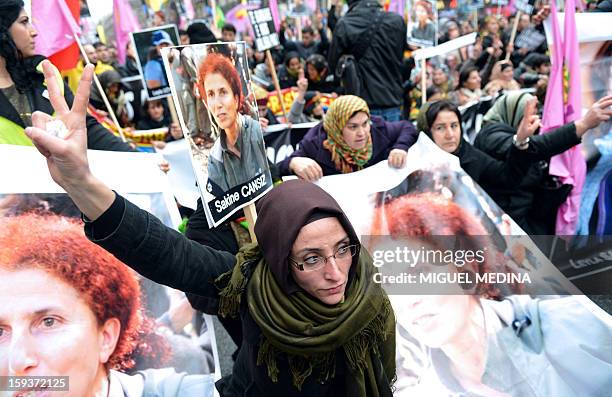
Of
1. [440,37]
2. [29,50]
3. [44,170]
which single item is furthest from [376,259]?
[440,37]

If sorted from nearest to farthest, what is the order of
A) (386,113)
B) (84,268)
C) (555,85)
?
1. (84,268)
2. (555,85)
3. (386,113)

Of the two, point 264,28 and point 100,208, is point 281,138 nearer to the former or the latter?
point 264,28

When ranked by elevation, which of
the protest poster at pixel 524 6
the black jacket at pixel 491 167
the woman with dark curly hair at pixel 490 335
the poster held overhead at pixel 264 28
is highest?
the poster held overhead at pixel 264 28

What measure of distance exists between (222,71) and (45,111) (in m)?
0.98

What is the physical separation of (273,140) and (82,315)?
137 inches

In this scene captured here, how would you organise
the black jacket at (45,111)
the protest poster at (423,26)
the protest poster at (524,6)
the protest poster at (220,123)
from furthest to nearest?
the protest poster at (524,6), the protest poster at (423,26), the black jacket at (45,111), the protest poster at (220,123)

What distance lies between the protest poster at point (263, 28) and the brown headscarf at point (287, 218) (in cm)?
398

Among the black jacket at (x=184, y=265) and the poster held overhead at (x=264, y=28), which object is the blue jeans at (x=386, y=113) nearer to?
the poster held overhead at (x=264, y=28)

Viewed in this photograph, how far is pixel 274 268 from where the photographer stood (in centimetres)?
155

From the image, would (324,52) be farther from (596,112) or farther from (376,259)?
(376,259)

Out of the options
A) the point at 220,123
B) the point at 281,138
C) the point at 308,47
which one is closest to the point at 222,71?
the point at 220,123

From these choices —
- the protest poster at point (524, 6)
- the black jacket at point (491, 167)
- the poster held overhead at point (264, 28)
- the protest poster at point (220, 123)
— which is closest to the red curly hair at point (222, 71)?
the protest poster at point (220, 123)

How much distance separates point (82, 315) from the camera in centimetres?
193

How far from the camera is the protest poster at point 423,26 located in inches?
229
